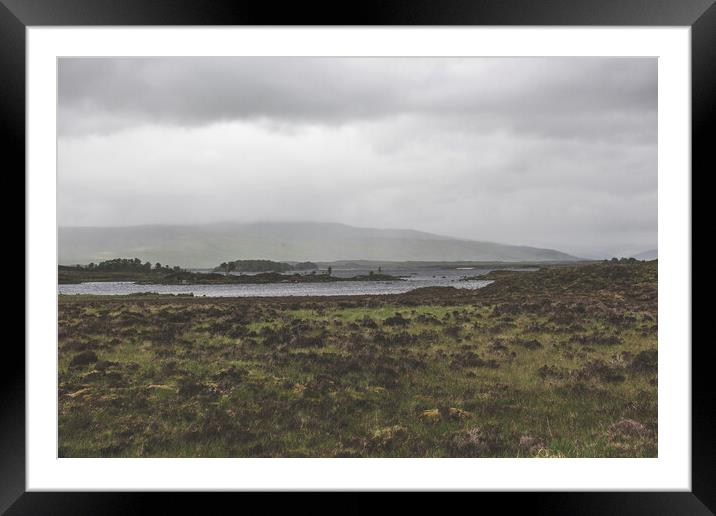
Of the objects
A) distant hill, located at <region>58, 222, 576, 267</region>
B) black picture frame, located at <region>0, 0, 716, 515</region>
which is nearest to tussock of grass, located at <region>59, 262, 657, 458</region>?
black picture frame, located at <region>0, 0, 716, 515</region>

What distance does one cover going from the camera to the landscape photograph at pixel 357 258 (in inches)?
249

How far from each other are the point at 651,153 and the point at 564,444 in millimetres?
17311

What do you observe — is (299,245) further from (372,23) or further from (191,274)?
(372,23)

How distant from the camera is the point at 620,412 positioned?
6.59 meters

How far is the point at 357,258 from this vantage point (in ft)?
67.2

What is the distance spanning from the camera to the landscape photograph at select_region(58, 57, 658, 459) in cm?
634

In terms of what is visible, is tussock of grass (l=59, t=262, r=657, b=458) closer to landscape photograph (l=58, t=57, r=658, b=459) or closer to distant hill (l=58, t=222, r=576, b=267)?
landscape photograph (l=58, t=57, r=658, b=459)

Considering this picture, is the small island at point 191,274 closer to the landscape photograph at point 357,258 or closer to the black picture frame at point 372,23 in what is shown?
the landscape photograph at point 357,258

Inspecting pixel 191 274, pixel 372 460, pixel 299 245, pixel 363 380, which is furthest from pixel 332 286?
pixel 372 460

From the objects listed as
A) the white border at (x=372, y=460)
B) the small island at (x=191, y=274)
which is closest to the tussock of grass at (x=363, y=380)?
the white border at (x=372, y=460)

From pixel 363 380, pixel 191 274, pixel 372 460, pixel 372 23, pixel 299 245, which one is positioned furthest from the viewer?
pixel 299 245

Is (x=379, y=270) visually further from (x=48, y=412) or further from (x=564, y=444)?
(x=48, y=412)

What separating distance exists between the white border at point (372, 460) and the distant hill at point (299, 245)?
52.4 feet

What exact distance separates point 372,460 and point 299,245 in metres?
18.5
